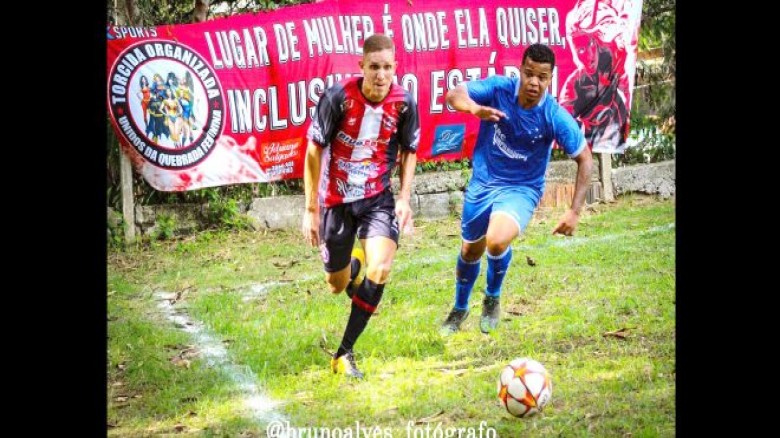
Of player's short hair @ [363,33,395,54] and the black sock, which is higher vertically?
player's short hair @ [363,33,395,54]

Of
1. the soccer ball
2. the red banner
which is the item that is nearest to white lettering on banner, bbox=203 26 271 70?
the red banner

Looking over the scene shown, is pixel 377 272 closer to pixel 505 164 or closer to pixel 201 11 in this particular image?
pixel 505 164

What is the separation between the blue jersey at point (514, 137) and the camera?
5.84m

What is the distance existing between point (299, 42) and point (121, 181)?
1257 mm

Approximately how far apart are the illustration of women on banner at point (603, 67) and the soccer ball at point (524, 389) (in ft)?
4.89

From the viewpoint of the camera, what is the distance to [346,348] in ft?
18.8

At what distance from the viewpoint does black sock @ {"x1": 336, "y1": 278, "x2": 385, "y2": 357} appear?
225 inches

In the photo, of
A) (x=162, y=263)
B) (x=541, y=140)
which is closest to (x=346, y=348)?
(x=162, y=263)

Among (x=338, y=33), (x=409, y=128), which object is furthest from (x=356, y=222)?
(x=338, y=33)

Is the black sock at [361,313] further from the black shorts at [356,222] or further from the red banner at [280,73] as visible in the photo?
the red banner at [280,73]

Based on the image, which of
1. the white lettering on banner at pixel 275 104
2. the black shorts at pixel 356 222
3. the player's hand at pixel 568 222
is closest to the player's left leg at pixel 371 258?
the black shorts at pixel 356 222

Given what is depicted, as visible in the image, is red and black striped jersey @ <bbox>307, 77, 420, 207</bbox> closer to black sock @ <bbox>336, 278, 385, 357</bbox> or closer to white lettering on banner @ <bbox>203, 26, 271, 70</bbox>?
black sock @ <bbox>336, 278, 385, 357</bbox>

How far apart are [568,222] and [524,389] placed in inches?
41.8

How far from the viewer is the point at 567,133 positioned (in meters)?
5.98
